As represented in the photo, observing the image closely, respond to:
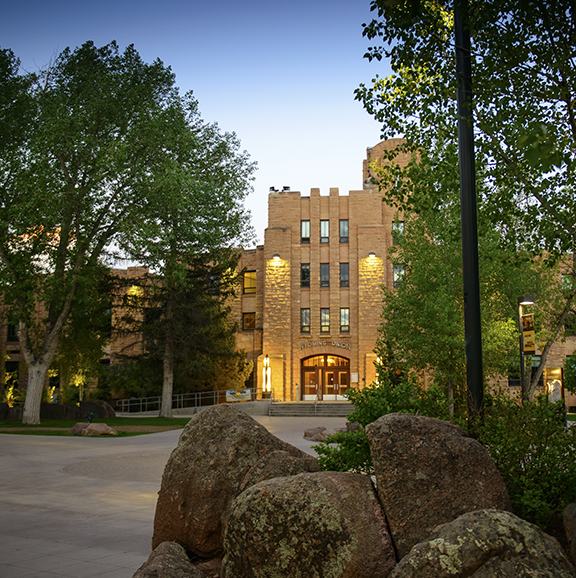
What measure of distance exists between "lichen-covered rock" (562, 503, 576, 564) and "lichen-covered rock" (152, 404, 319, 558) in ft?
7.40

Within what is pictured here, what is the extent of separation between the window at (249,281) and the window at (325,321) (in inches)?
→ 247

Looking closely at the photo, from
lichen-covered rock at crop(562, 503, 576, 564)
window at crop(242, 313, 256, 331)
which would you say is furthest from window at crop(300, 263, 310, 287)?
lichen-covered rock at crop(562, 503, 576, 564)

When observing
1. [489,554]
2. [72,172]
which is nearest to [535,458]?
[489,554]

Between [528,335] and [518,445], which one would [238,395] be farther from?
[518,445]

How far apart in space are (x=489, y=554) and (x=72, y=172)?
1000 inches

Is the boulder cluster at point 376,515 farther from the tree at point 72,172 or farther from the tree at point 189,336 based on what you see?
the tree at point 189,336

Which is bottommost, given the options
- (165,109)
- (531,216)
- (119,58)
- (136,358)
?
(136,358)

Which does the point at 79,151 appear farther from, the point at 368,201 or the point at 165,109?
the point at 368,201

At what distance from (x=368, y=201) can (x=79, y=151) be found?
24.3m

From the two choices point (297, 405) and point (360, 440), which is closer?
point (360, 440)

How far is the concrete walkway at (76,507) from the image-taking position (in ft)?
21.0

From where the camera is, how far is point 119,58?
2686cm

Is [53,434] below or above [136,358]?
below

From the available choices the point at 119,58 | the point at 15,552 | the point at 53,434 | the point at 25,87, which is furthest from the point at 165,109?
the point at 15,552
